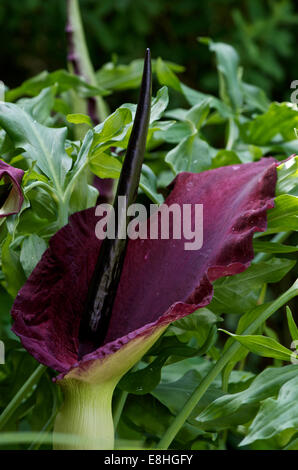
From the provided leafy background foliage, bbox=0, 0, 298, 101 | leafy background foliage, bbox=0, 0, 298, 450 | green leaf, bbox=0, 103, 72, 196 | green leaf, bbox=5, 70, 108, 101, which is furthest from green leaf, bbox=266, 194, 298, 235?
leafy background foliage, bbox=0, 0, 298, 101

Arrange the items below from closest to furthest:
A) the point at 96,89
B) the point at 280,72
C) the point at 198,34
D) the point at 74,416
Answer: the point at 74,416, the point at 96,89, the point at 280,72, the point at 198,34

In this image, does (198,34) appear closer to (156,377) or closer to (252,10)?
(252,10)

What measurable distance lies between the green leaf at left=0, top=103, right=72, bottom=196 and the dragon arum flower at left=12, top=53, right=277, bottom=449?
33 millimetres

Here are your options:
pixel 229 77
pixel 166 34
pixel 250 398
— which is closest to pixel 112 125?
pixel 250 398

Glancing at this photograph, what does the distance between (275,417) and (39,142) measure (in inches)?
7.5

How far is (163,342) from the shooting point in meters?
0.34

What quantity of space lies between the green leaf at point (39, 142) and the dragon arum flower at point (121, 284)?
33mm

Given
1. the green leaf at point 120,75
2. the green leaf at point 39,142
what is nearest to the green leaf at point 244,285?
the green leaf at point 39,142

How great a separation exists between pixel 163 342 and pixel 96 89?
236 millimetres

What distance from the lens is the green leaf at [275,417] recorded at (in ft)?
0.91

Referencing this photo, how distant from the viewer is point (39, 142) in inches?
14.1

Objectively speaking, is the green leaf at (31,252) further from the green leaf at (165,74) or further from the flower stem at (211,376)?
the green leaf at (165,74)

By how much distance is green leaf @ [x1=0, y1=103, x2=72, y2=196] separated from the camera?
35 cm
